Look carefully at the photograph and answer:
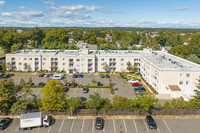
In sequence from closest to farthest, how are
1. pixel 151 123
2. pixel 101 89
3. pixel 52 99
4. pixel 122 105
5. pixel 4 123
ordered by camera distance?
pixel 4 123 → pixel 151 123 → pixel 52 99 → pixel 122 105 → pixel 101 89

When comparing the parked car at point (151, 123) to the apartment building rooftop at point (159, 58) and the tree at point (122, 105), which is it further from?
the apartment building rooftop at point (159, 58)

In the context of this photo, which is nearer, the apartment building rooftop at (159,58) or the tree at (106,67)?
the apartment building rooftop at (159,58)

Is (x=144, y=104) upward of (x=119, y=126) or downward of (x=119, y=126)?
upward

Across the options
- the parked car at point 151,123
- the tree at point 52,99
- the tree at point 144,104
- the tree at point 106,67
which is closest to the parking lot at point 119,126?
the parked car at point 151,123

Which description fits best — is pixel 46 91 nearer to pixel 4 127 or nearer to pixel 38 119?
pixel 38 119

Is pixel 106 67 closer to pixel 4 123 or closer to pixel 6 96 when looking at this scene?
pixel 6 96

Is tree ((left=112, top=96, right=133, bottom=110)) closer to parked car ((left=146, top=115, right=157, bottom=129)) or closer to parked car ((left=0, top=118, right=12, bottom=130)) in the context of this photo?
parked car ((left=146, top=115, right=157, bottom=129))

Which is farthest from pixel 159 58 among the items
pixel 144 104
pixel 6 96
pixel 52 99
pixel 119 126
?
pixel 6 96

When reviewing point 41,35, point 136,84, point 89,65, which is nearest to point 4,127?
point 136,84
